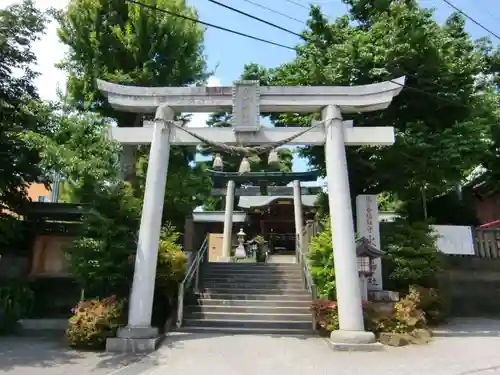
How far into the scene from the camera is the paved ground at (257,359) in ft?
23.8

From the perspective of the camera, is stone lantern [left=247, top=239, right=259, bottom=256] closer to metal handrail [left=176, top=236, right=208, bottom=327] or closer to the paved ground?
metal handrail [left=176, top=236, right=208, bottom=327]

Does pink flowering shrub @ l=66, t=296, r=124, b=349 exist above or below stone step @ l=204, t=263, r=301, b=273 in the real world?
below

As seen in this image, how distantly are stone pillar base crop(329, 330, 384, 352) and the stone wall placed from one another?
6.34 m

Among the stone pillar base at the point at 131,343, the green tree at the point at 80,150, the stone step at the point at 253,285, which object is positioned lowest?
the stone pillar base at the point at 131,343

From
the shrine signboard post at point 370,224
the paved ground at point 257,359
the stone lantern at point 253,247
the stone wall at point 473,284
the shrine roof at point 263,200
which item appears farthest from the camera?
the shrine roof at point 263,200

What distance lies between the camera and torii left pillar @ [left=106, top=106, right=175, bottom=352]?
29.7 feet

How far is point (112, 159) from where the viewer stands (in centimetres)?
1227

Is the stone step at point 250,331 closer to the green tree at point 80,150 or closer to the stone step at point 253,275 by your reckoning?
the stone step at point 253,275

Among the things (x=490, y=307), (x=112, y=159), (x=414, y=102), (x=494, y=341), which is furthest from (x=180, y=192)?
(x=490, y=307)

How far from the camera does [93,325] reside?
8.94m

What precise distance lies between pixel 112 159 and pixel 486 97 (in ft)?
39.5

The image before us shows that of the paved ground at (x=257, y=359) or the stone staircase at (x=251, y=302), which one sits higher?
the stone staircase at (x=251, y=302)

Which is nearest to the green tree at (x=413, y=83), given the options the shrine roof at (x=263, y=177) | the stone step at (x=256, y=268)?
the stone step at (x=256, y=268)

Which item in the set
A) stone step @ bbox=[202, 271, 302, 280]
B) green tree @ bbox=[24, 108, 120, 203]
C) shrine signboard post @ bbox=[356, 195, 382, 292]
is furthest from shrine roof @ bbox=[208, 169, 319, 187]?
green tree @ bbox=[24, 108, 120, 203]
